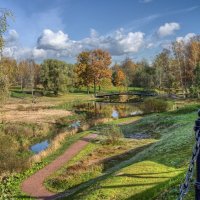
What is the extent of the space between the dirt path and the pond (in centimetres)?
432

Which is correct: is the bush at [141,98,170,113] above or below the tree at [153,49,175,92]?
below

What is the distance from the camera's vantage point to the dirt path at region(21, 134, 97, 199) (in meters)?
21.1

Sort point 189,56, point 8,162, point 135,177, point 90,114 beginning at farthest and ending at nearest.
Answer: point 189,56 → point 90,114 → point 8,162 → point 135,177

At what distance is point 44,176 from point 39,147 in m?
12.9

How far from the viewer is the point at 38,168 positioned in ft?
87.1

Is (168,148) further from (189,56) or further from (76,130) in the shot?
(189,56)

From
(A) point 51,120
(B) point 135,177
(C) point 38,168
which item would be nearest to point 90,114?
(A) point 51,120

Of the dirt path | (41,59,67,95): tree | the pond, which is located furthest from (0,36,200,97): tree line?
the dirt path

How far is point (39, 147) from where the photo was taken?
1459 inches

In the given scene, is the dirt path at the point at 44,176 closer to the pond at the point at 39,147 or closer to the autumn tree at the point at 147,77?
the pond at the point at 39,147

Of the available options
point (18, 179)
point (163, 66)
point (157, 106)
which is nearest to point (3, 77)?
point (18, 179)

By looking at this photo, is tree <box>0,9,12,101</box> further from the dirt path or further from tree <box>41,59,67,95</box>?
tree <box>41,59,67,95</box>

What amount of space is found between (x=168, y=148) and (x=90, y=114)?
145 feet

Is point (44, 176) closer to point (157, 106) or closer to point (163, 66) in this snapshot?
point (157, 106)
